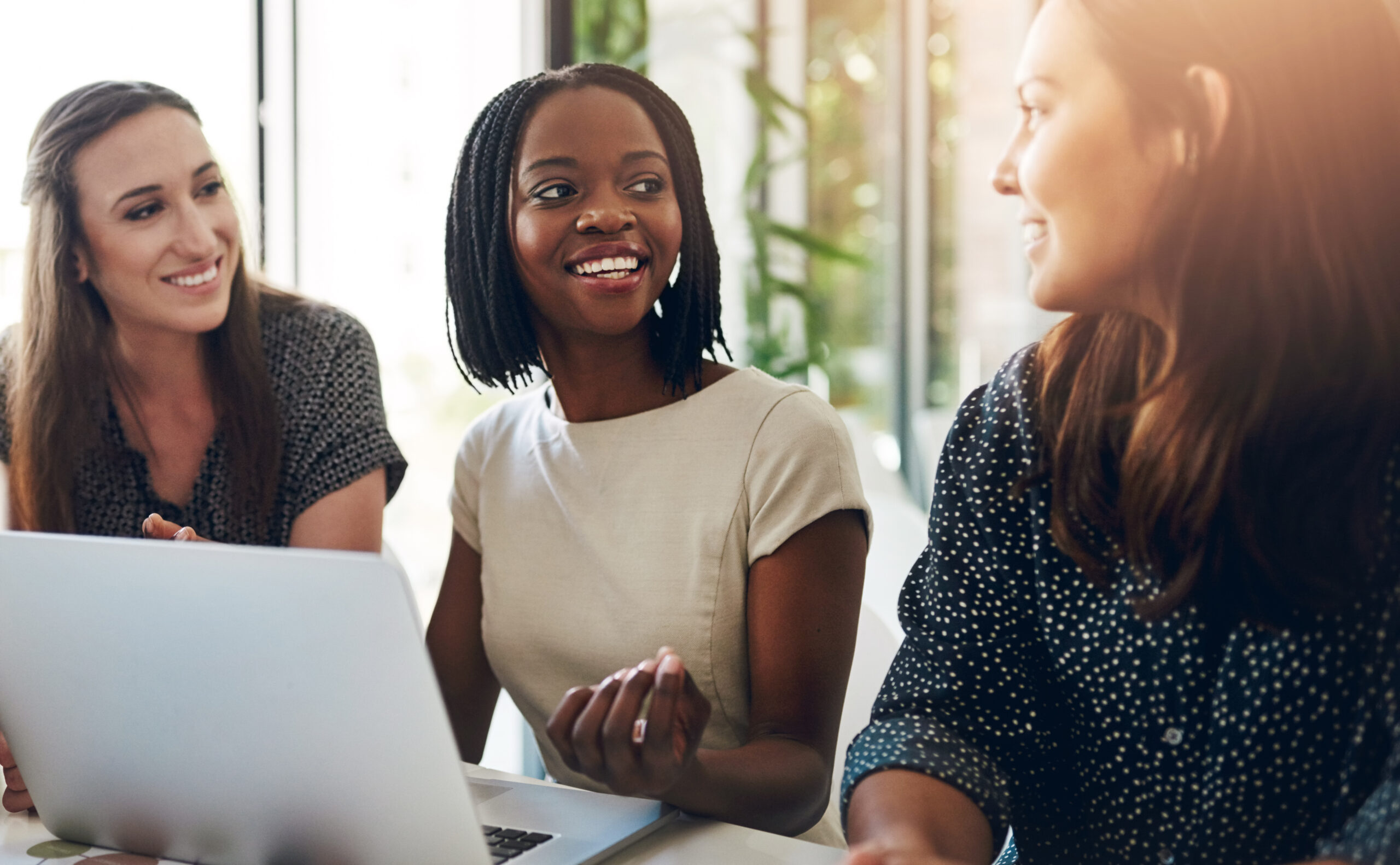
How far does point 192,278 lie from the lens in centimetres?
154

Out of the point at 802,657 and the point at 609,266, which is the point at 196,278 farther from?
the point at 802,657

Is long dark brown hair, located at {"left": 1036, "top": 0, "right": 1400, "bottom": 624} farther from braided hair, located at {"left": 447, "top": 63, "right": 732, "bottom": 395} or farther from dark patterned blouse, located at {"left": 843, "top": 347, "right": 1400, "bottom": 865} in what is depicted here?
braided hair, located at {"left": 447, "top": 63, "right": 732, "bottom": 395}

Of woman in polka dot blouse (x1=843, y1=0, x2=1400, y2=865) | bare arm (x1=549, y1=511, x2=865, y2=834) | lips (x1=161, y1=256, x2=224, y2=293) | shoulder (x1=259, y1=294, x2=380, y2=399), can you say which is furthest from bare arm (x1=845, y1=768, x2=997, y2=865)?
lips (x1=161, y1=256, x2=224, y2=293)

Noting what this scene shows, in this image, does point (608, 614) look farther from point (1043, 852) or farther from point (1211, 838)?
point (1211, 838)

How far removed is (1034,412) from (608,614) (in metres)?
0.52

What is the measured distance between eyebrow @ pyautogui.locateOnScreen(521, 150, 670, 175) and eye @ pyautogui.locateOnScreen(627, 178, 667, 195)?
2cm

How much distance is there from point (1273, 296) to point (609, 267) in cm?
67

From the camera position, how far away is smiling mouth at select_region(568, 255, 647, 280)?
49.8 inches

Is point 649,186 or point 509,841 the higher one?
point 649,186

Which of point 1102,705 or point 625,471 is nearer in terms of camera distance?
point 1102,705

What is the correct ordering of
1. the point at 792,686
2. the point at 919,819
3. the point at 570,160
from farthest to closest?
the point at 570,160 → the point at 792,686 → the point at 919,819

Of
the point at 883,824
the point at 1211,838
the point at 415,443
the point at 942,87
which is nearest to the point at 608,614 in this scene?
the point at 883,824

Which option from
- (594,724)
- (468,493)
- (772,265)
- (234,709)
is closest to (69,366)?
(468,493)

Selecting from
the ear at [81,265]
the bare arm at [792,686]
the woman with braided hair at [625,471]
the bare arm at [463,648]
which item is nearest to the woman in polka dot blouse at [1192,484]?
the bare arm at [792,686]
